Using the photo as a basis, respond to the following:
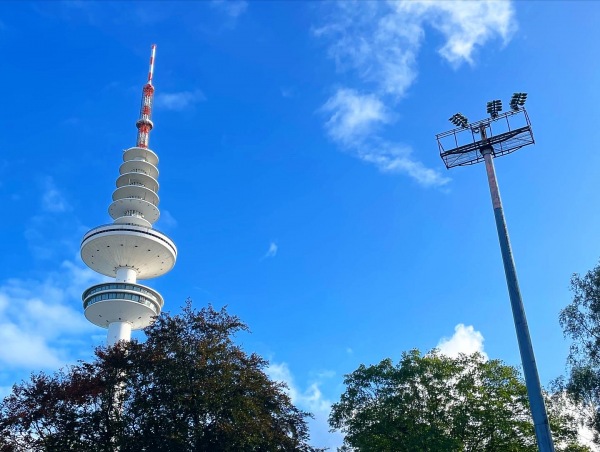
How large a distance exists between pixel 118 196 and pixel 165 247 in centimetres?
1233

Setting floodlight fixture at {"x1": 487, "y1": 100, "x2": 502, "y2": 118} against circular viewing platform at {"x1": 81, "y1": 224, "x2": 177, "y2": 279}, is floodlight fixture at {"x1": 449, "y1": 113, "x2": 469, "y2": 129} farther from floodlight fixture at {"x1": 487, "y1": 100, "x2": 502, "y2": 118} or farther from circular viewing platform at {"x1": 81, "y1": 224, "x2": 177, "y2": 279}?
circular viewing platform at {"x1": 81, "y1": 224, "x2": 177, "y2": 279}

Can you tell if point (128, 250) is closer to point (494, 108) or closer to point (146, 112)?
point (146, 112)

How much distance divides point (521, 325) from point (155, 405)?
2246 centimetres

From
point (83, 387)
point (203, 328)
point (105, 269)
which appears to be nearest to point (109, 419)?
point (83, 387)

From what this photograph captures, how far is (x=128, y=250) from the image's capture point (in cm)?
8162

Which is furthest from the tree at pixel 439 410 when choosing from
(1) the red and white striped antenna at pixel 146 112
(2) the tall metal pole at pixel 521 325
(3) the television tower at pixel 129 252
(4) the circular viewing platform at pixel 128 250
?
(1) the red and white striped antenna at pixel 146 112

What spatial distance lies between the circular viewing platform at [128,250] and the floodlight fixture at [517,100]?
210 ft

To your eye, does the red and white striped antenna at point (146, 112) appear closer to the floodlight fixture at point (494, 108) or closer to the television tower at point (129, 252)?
the television tower at point (129, 252)

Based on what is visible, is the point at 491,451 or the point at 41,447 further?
the point at 491,451

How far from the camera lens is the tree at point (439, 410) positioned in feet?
129

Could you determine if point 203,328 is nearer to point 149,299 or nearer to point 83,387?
point 83,387

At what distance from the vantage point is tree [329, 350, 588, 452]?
3928 cm

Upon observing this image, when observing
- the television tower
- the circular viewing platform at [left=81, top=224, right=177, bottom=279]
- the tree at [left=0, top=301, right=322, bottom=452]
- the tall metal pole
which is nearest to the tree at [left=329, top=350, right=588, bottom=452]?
the tree at [left=0, top=301, right=322, bottom=452]

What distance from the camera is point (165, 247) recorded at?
83.7 metres
